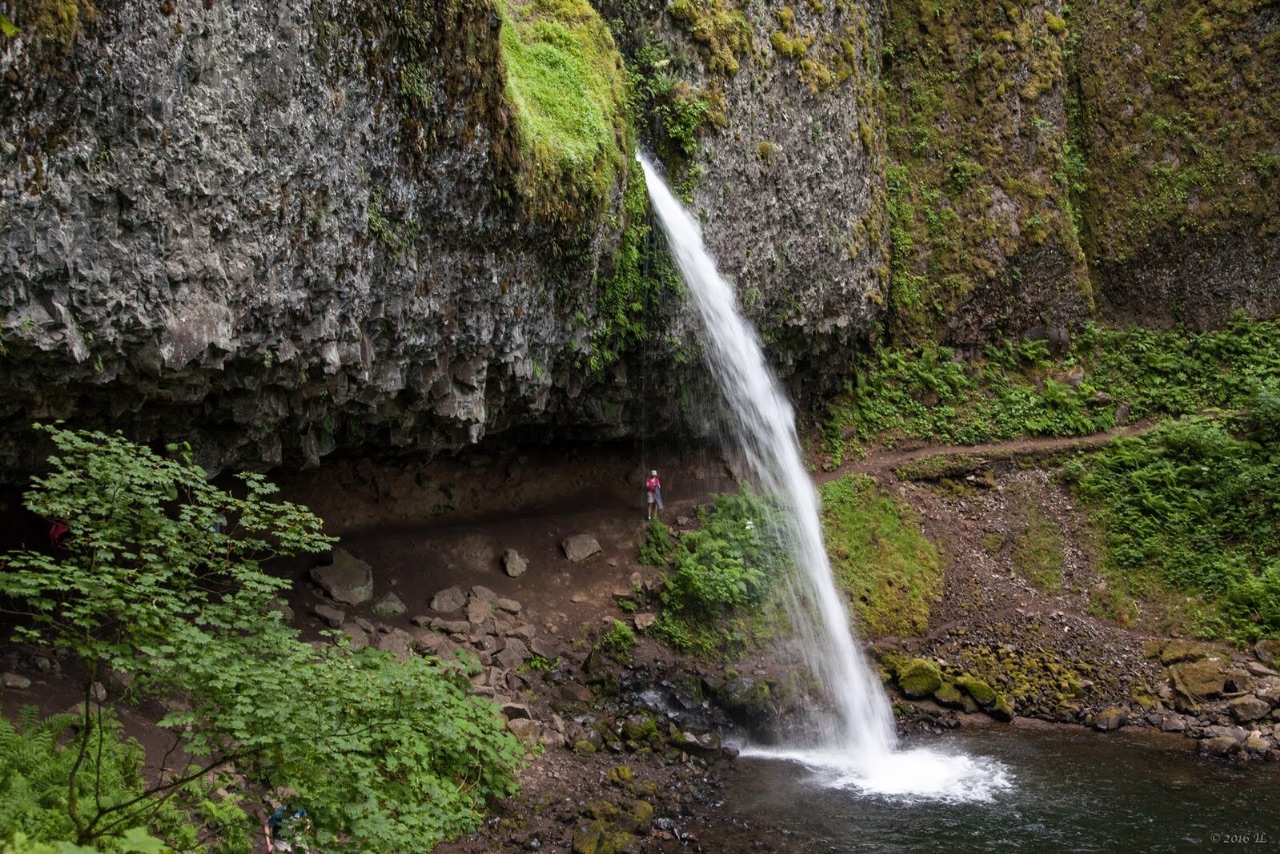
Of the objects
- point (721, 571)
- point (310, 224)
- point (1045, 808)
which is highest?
point (310, 224)

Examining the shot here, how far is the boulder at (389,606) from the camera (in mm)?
13828

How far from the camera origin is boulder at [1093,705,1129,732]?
14.8 metres

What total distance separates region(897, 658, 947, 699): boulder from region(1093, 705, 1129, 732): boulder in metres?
2.37

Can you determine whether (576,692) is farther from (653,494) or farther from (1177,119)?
(1177,119)

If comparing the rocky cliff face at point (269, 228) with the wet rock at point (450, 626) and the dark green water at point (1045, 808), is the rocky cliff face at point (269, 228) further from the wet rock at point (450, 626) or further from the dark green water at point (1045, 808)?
the dark green water at point (1045, 808)

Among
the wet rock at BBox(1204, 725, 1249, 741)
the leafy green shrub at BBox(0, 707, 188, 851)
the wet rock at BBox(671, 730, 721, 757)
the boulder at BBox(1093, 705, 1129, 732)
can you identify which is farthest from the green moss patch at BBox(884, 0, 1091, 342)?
the leafy green shrub at BBox(0, 707, 188, 851)

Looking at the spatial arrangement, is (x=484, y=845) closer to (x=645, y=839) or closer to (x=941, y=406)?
(x=645, y=839)

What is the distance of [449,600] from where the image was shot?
1438 centimetres

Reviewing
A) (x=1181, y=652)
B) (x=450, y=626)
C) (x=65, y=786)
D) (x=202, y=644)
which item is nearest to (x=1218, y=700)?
(x=1181, y=652)

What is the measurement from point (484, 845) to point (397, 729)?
354 cm

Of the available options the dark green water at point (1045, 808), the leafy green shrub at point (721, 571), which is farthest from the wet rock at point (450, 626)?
the dark green water at point (1045, 808)

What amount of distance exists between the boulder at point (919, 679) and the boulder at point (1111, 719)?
93.4 inches

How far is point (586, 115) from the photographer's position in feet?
43.3

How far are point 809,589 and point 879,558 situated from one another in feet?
6.46
